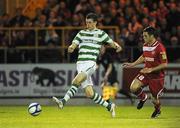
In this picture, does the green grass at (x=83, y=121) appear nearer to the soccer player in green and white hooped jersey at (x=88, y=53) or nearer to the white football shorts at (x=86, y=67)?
the soccer player in green and white hooped jersey at (x=88, y=53)

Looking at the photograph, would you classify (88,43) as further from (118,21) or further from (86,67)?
(118,21)

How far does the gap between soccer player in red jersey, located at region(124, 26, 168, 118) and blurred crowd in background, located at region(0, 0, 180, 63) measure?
735cm

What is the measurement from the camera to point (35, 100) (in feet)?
81.8

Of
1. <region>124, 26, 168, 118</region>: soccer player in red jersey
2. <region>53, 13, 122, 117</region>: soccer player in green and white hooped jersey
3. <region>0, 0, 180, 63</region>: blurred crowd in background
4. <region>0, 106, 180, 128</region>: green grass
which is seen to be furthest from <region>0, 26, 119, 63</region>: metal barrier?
<region>53, 13, 122, 117</region>: soccer player in green and white hooped jersey

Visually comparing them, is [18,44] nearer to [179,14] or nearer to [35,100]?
[35,100]

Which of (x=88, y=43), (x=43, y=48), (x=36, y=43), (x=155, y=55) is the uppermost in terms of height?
(x=88, y=43)

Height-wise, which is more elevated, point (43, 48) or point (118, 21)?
point (118, 21)

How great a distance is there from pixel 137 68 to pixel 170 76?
122 centimetres

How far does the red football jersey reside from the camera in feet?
55.8

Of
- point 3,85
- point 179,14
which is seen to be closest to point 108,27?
point 179,14

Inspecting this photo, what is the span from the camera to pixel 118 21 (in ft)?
83.6

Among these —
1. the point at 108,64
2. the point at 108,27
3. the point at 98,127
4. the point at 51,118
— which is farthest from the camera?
the point at 108,27

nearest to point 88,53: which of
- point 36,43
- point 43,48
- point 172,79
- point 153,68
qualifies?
point 153,68

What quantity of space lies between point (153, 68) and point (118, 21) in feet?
28.5
